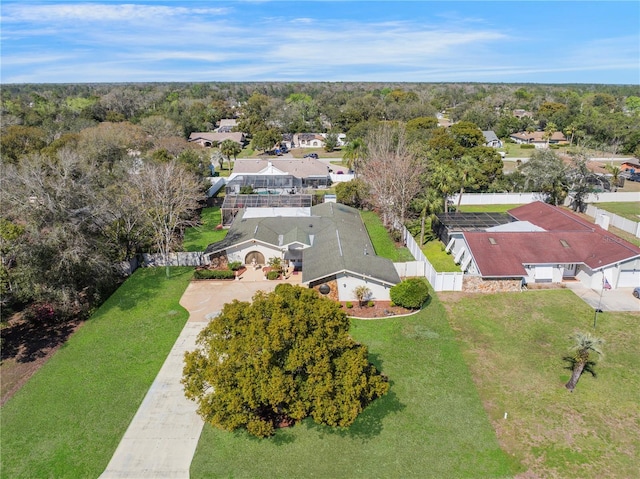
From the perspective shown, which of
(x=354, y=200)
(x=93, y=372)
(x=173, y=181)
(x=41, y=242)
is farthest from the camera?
(x=354, y=200)

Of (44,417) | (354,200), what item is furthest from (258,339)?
(354,200)

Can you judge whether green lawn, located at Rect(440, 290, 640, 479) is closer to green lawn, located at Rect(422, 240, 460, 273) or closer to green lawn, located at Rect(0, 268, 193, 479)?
green lawn, located at Rect(422, 240, 460, 273)

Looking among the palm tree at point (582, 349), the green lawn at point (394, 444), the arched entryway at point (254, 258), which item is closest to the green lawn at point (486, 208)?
the arched entryway at point (254, 258)

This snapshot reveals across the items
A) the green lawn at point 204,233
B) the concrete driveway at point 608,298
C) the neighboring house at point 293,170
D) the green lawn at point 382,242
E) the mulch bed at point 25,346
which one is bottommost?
the mulch bed at point 25,346

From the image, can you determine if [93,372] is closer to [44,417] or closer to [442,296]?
[44,417]

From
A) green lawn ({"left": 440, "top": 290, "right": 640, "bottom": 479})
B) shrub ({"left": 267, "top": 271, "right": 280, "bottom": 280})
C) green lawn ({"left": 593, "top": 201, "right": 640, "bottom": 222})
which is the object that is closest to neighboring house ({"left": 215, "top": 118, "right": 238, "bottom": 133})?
green lawn ({"left": 593, "top": 201, "right": 640, "bottom": 222})

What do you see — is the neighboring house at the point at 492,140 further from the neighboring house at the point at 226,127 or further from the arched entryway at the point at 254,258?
the arched entryway at the point at 254,258
